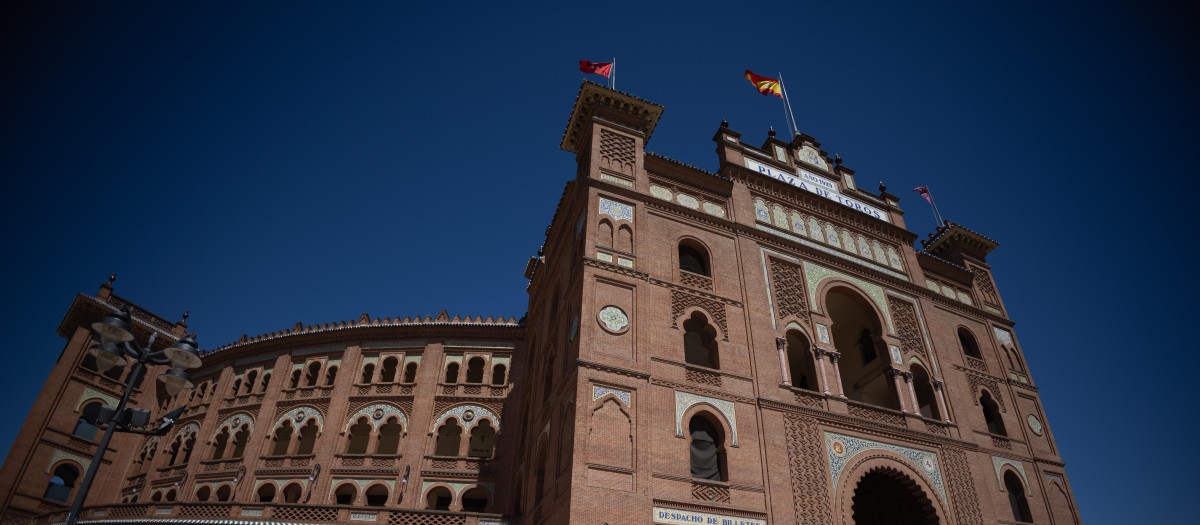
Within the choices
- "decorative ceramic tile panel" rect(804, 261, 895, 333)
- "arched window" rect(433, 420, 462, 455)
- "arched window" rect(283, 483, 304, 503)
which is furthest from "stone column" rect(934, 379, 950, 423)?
"arched window" rect(283, 483, 304, 503)

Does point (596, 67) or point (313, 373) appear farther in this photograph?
point (313, 373)

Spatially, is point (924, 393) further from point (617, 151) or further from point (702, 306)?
point (617, 151)

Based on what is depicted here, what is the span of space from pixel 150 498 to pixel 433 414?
12579 mm

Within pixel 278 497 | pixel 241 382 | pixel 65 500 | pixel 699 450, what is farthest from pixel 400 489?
pixel 65 500

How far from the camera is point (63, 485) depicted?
90.1 feet

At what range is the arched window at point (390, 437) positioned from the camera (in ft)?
83.0

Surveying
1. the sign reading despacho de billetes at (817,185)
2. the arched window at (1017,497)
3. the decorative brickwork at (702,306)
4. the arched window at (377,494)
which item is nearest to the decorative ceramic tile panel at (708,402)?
the decorative brickwork at (702,306)

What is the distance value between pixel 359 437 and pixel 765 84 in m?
20.8

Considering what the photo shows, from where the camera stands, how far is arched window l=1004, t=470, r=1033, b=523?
62.2ft

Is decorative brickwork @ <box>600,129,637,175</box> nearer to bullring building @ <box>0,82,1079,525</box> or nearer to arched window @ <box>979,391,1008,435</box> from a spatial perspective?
bullring building @ <box>0,82,1079,525</box>

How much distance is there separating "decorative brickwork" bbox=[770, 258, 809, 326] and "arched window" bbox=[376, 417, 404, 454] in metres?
15.3

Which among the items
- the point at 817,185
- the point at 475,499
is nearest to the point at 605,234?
the point at 817,185

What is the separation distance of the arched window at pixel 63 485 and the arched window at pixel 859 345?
3156cm

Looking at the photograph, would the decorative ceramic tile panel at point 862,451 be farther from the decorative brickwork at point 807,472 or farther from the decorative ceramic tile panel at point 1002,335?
the decorative ceramic tile panel at point 1002,335
